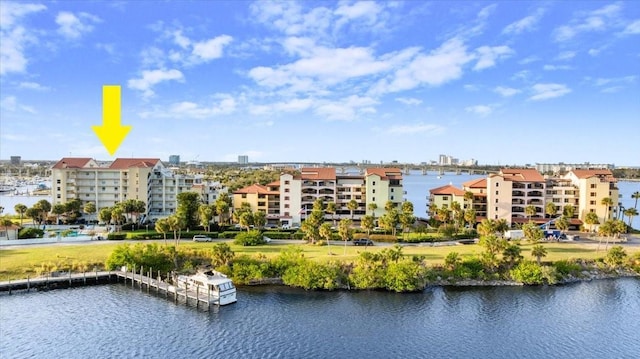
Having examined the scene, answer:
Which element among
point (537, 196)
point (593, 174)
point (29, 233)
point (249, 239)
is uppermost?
point (593, 174)

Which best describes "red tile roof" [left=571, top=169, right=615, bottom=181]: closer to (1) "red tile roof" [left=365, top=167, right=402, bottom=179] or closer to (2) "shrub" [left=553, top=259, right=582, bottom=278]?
(1) "red tile roof" [left=365, top=167, right=402, bottom=179]

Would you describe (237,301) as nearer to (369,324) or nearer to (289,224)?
(369,324)

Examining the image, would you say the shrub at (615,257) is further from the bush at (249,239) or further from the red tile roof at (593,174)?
the bush at (249,239)

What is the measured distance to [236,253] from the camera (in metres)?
55.3

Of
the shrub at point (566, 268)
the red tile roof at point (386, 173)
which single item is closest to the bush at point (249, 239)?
the red tile roof at point (386, 173)

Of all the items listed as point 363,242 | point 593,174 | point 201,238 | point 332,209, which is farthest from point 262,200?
point 593,174

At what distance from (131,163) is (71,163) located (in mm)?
11844

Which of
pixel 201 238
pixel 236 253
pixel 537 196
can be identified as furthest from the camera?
pixel 537 196

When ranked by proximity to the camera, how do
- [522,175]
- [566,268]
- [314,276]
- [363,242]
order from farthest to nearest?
[522,175], [363,242], [566,268], [314,276]

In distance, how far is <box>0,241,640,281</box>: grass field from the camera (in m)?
50.2

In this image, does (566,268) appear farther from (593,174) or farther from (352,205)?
(593,174)

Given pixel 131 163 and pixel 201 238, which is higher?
pixel 131 163

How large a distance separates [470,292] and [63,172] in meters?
75.9

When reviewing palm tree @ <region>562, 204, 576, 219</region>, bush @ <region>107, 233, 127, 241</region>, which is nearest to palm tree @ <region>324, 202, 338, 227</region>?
bush @ <region>107, 233, 127, 241</region>
